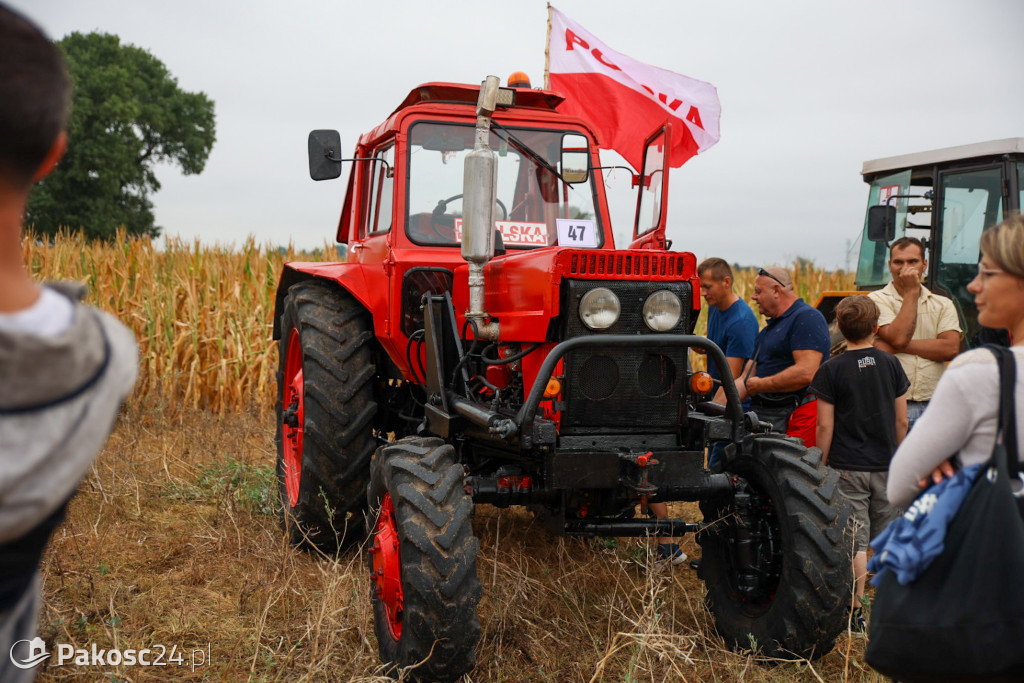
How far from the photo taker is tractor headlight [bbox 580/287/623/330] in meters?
3.28

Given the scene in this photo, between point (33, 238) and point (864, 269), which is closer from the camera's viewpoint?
point (864, 269)

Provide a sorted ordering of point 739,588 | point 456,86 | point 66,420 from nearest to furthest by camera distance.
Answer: point 66,420 < point 739,588 < point 456,86

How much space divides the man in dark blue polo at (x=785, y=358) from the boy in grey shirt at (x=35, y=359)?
3988 mm

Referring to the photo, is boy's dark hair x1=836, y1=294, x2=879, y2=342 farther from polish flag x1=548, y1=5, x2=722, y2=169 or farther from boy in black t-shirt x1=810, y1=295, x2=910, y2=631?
polish flag x1=548, y1=5, x2=722, y2=169

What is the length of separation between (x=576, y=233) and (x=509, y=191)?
1.61ft

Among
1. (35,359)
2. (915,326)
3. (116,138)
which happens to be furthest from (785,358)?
(116,138)

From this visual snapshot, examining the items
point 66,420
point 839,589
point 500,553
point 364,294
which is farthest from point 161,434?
point 66,420

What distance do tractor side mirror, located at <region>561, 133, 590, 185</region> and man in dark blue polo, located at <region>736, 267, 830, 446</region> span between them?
1139 mm

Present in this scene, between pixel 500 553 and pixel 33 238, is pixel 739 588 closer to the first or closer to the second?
pixel 500 553

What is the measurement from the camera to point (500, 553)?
457cm

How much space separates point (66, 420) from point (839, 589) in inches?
115

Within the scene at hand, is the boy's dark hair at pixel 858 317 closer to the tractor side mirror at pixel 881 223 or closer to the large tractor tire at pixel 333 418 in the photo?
the tractor side mirror at pixel 881 223

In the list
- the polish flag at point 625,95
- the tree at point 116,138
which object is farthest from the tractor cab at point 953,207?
the tree at point 116,138

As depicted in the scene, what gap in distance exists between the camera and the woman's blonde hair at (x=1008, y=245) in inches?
73.4
